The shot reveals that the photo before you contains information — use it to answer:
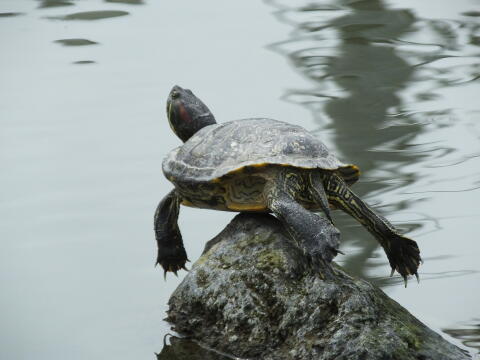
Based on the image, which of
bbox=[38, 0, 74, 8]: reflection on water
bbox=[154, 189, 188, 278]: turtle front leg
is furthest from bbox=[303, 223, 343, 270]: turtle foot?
bbox=[38, 0, 74, 8]: reflection on water

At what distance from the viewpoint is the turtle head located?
4.99 m

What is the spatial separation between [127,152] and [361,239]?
2.64 m

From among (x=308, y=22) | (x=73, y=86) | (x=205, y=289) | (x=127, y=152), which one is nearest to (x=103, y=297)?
(x=205, y=289)

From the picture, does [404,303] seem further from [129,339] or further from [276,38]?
[276,38]

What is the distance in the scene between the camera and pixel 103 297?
538 centimetres

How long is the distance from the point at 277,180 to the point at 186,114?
3.20ft

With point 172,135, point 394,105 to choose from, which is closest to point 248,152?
point 172,135

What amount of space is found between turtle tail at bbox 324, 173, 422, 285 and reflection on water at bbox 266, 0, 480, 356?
0.78 meters

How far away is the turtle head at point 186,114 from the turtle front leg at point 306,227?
3.27 ft

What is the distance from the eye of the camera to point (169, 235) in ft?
16.3

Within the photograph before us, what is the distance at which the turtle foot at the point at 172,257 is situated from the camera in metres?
4.99

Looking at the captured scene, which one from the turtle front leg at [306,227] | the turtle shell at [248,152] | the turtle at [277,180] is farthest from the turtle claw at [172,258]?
the turtle front leg at [306,227]

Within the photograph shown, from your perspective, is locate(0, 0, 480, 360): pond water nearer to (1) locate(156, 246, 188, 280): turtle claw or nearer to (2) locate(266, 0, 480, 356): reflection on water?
(2) locate(266, 0, 480, 356): reflection on water

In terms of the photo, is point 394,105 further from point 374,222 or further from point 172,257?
point 374,222
